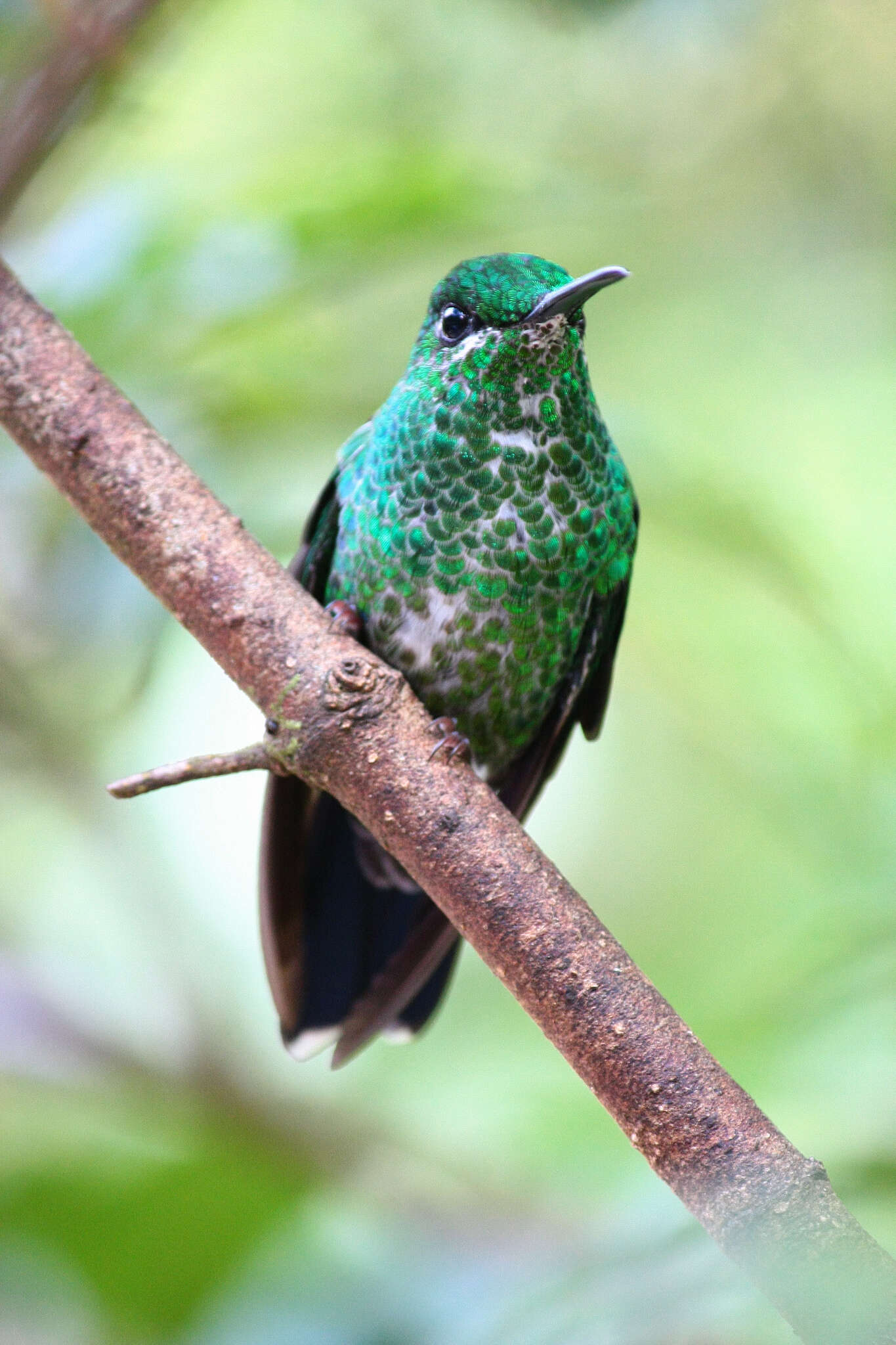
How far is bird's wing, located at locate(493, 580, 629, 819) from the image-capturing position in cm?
288

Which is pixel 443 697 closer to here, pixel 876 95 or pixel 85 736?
pixel 85 736

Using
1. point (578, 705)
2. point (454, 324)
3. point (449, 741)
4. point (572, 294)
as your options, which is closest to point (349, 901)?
point (578, 705)

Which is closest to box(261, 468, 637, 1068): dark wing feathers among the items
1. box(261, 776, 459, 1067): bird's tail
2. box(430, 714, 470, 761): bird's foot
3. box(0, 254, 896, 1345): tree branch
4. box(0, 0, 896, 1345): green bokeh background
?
box(261, 776, 459, 1067): bird's tail

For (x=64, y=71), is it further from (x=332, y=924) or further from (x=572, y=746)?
(x=572, y=746)

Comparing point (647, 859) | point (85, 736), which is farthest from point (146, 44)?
point (647, 859)

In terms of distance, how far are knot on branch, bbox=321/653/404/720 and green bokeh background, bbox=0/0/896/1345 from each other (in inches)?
32.5

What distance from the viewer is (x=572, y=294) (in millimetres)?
2268

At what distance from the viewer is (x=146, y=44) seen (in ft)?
8.04

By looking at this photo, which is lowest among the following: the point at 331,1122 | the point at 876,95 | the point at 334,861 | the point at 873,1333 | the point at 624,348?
the point at 331,1122

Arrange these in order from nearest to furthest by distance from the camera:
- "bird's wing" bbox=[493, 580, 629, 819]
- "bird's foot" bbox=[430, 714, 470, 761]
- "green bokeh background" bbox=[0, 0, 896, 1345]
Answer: "bird's foot" bbox=[430, 714, 470, 761]
"green bokeh background" bbox=[0, 0, 896, 1345]
"bird's wing" bbox=[493, 580, 629, 819]

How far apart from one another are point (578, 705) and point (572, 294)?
3.60ft

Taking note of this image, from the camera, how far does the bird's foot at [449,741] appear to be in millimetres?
1978

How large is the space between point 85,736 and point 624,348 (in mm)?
2595

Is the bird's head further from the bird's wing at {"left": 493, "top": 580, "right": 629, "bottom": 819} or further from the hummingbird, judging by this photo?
the bird's wing at {"left": 493, "top": 580, "right": 629, "bottom": 819}
